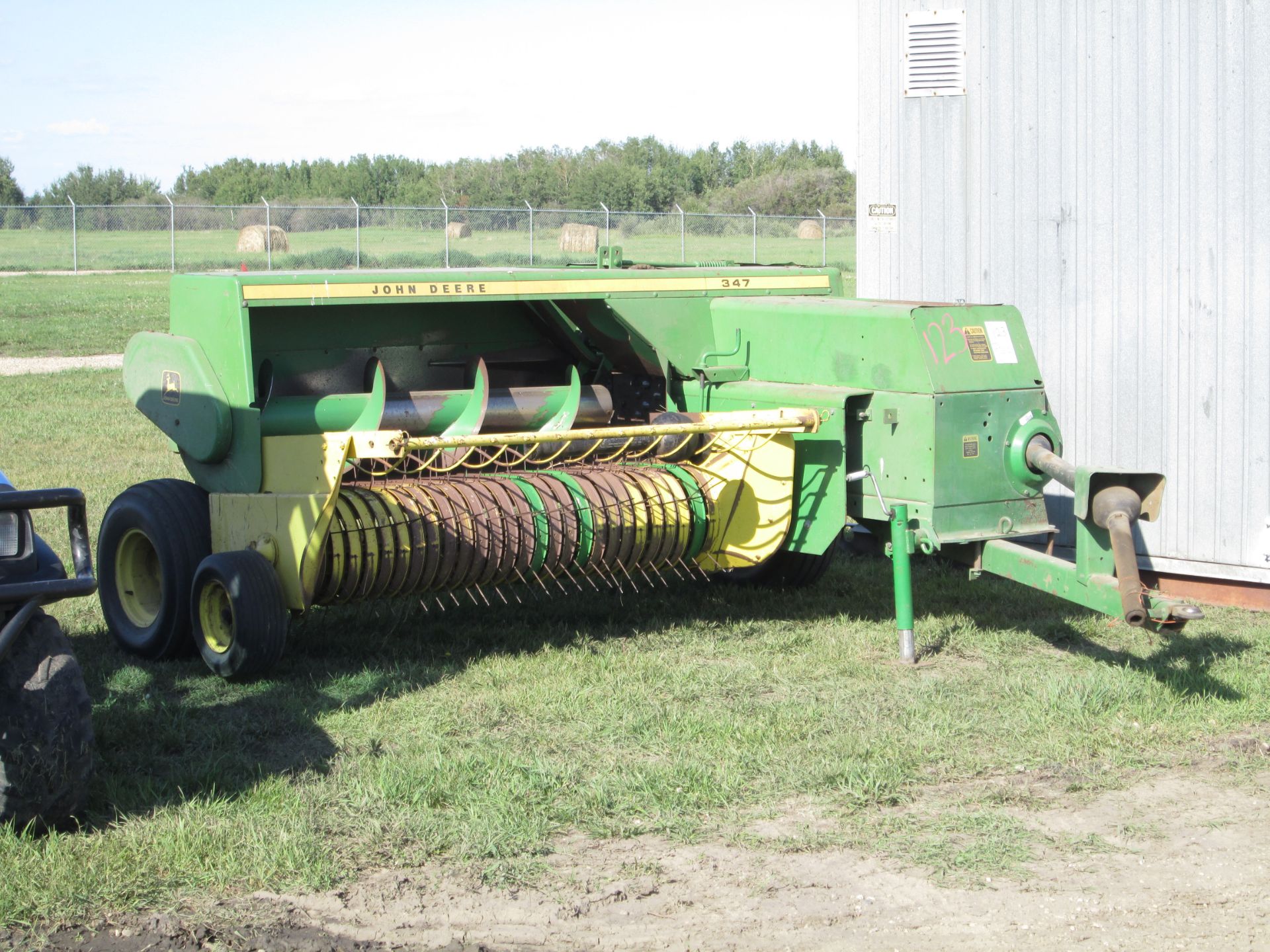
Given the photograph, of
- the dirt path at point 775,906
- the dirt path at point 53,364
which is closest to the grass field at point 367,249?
the dirt path at point 53,364

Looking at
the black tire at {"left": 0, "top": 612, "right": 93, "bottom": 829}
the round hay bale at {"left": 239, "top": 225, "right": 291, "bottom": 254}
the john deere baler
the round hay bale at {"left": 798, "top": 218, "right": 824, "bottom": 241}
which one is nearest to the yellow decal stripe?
the john deere baler

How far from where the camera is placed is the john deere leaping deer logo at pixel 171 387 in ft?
21.3

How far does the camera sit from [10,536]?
427cm

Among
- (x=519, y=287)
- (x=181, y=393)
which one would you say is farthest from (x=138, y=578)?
(x=519, y=287)

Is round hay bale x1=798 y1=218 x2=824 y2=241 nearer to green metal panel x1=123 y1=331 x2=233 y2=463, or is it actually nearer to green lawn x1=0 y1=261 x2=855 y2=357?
green lawn x1=0 y1=261 x2=855 y2=357

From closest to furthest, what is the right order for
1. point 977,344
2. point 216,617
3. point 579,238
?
point 216,617 → point 977,344 → point 579,238

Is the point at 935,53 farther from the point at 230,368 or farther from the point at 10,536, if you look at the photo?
the point at 10,536

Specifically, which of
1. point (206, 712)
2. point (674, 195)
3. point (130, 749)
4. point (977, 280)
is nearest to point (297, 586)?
point (206, 712)

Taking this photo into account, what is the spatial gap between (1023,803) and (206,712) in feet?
9.81

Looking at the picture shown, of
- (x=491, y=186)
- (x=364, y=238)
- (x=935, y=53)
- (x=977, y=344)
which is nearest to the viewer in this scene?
(x=977, y=344)

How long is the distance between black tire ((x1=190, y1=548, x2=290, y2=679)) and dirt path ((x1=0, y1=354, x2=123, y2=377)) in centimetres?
1130

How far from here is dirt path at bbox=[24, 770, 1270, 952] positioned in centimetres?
385

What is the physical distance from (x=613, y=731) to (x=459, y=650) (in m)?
1.34

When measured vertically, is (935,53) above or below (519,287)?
above
